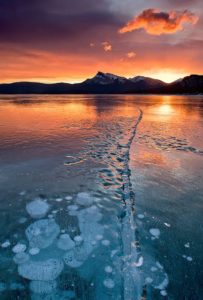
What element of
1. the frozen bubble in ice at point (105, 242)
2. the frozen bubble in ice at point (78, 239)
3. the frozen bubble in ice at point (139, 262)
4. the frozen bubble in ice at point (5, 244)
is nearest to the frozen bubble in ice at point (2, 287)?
the frozen bubble in ice at point (5, 244)

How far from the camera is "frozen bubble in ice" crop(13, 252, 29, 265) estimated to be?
363 centimetres

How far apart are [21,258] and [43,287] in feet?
2.60

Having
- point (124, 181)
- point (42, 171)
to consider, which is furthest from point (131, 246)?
point (42, 171)

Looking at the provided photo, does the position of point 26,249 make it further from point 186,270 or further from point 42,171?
point 42,171

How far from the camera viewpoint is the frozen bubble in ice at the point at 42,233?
160 inches

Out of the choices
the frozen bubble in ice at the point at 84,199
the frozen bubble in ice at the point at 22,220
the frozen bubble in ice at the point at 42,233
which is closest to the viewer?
the frozen bubble in ice at the point at 42,233

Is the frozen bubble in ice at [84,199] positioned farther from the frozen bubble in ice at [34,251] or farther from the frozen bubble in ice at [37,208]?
the frozen bubble in ice at [34,251]

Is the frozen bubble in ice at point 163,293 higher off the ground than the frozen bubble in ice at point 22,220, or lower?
higher

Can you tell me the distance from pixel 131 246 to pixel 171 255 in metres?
0.76

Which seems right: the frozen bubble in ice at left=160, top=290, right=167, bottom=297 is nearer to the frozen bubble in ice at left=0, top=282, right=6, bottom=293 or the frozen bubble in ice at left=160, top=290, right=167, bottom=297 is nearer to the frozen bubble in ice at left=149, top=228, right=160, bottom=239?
the frozen bubble in ice at left=149, top=228, right=160, bottom=239

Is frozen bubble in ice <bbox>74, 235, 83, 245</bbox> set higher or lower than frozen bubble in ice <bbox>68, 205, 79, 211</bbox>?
higher

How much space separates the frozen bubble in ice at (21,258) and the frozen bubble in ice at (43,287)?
500mm

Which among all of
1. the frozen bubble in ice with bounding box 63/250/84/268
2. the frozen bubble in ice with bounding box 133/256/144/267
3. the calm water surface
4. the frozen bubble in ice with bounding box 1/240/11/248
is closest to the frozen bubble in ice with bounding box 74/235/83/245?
the calm water surface

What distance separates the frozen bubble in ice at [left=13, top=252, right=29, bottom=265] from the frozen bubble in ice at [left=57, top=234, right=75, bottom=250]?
626 millimetres
